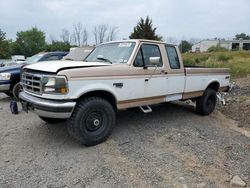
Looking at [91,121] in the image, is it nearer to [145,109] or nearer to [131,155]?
[131,155]

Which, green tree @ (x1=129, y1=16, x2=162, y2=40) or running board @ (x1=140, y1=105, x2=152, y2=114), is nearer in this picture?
running board @ (x1=140, y1=105, x2=152, y2=114)

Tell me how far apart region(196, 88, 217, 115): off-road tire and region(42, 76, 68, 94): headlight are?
13.8 feet

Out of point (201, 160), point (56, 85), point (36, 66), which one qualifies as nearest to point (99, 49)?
point (36, 66)

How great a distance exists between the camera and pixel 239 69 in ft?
58.5

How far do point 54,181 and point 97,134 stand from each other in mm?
1327

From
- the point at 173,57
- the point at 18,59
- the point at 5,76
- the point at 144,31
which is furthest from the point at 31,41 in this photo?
the point at 173,57

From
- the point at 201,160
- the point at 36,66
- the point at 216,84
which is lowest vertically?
the point at 201,160

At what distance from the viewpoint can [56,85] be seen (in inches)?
172

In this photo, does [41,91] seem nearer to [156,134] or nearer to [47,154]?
[47,154]

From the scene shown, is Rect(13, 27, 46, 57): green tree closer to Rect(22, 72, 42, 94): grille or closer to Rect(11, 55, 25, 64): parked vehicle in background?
Rect(11, 55, 25, 64): parked vehicle in background

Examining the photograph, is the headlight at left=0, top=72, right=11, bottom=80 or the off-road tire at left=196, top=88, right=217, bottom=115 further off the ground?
the headlight at left=0, top=72, right=11, bottom=80

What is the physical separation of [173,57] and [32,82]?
3324 millimetres

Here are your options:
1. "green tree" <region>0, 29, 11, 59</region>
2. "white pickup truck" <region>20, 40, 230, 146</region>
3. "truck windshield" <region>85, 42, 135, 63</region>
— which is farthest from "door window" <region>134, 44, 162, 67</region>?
"green tree" <region>0, 29, 11, 59</region>

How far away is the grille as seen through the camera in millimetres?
4664
